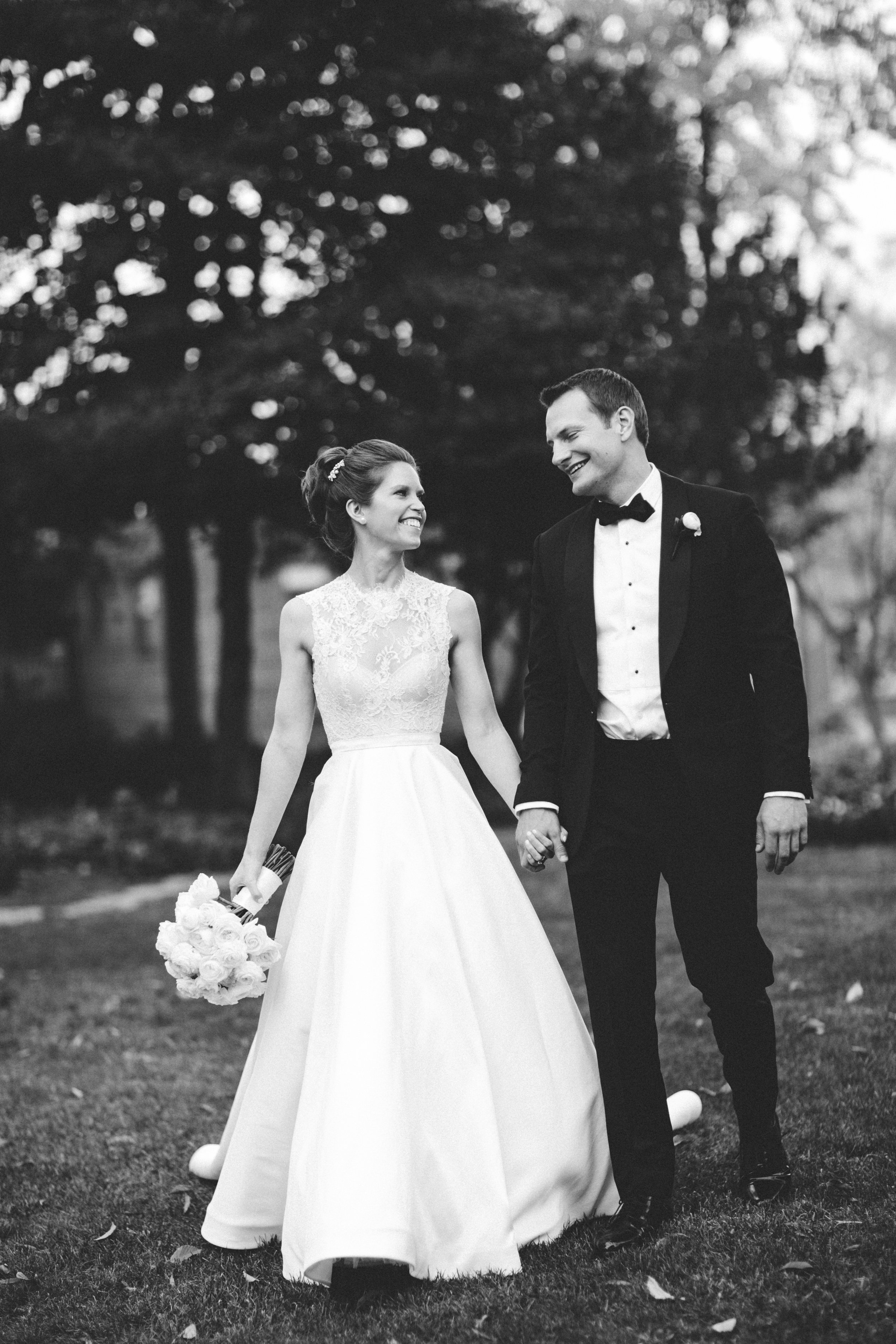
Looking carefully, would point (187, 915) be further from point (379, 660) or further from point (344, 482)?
point (344, 482)

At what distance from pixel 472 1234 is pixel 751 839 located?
1364mm

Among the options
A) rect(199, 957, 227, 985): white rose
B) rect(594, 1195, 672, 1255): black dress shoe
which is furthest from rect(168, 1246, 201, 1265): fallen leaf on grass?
rect(594, 1195, 672, 1255): black dress shoe

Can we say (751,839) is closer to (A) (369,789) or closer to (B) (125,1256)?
(A) (369,789)

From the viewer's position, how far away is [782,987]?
6914 mm

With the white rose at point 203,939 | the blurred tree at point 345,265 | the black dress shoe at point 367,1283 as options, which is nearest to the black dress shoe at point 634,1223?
the black dress shoe at point 367,1283

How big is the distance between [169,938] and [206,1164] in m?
1.24

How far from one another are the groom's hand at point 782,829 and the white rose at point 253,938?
58.0 inches

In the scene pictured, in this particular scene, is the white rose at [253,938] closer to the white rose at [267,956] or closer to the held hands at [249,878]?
the white rose at [267,956]

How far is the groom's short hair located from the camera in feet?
12.6

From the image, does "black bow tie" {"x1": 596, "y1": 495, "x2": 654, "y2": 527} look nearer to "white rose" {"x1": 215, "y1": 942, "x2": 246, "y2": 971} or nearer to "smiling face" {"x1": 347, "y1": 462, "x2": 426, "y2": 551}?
"smiling face" {"x1": 347, "y1": 462, "x2": 426, "y2": 551}

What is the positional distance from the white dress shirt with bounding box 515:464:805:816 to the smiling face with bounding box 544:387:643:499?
11 centimetres

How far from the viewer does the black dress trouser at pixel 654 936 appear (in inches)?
147

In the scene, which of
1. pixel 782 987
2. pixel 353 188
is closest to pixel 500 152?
pixel 353 188

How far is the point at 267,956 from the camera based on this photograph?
386 cm
